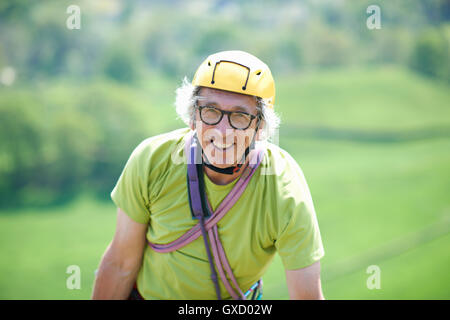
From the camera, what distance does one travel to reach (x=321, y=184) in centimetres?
568

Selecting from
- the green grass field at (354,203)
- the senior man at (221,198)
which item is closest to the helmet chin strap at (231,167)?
the senior man at (221,198)

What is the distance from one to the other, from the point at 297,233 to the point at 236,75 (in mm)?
674

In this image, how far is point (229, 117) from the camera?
185cm

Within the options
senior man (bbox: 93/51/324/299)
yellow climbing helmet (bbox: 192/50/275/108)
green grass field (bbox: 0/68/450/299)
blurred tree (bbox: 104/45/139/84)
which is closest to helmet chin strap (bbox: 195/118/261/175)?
senior man (bbox: 93/51/324/299)

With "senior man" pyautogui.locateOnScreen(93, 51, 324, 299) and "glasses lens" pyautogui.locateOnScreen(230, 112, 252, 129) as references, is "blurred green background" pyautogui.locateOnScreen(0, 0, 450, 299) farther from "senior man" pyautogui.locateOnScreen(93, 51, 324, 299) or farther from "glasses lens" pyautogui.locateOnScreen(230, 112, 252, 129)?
"glasses lens" pyautogui.locateOnScreen(230, 112, 252, 129)

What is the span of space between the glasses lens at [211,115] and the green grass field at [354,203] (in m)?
2.33

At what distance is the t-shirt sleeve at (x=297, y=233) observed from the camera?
181cm

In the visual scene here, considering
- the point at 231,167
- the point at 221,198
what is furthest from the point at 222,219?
the point at 231,167

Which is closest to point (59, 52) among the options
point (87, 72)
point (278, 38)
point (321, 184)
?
point (87, 72)

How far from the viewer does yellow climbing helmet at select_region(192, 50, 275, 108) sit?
182 centimetres

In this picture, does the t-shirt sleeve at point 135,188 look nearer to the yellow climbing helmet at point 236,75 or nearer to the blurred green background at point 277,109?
the yellow climbing helmet at point 236,75

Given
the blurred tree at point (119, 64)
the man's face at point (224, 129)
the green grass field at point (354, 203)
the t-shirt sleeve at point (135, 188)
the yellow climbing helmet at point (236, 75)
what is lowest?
the green grass field at point (354, 203)

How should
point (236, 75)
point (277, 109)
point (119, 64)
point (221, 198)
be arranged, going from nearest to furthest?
point (236, 75) < point (221, 198) < point (119, 64) < point (277, 109)

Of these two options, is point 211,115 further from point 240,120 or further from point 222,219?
point 222,219
